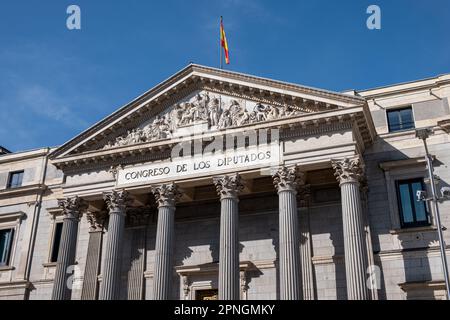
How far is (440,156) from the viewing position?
2762 centimetres

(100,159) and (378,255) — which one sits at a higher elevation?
(100,159)

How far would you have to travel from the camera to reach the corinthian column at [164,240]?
1028 inches

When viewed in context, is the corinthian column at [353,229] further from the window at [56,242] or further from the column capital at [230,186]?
the window at [56,242]

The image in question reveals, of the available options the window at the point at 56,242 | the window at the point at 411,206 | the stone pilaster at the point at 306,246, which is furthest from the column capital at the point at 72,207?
the window at the point at 411,206

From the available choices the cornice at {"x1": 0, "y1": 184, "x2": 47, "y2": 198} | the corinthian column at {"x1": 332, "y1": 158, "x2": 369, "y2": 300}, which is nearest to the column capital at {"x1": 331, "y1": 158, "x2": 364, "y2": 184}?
the corinthian column at {"x1": 332, "y1": 158, "x2": 369, "y2": 300}

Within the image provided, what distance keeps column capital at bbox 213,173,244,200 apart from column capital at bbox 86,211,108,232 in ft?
30.4

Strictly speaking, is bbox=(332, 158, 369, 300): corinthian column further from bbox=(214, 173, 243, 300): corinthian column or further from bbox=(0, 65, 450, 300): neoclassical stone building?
bbox=(214, 173, 243, 300): corinthian column

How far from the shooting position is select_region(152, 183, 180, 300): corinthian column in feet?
85.7

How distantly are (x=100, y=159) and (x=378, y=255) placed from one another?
15.7 metres

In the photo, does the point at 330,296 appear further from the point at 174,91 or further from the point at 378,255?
the point at 174,91

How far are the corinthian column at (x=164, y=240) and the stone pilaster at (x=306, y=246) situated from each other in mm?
6583

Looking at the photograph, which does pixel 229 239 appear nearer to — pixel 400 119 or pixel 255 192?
pixel 255 192

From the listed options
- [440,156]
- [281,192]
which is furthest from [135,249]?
[440,156]

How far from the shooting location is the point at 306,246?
2769 centimetres
